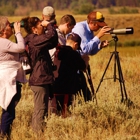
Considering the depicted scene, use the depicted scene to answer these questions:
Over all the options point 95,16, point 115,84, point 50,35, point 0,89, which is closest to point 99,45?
point 95,16

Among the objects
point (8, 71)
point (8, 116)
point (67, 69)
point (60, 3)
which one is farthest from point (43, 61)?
point (60, 3)

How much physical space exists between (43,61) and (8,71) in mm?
448

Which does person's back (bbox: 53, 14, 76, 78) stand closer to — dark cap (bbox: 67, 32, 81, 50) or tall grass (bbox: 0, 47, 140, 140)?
dark cap (bbox: 67, 32, 81, 50)

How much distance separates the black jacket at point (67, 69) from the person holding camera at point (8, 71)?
2.37 feet

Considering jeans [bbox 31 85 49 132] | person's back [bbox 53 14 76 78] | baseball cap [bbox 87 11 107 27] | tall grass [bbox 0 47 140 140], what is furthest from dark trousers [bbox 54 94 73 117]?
baseball cap [bbox 87 11 107 27]

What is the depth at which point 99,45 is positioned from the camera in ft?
27.5

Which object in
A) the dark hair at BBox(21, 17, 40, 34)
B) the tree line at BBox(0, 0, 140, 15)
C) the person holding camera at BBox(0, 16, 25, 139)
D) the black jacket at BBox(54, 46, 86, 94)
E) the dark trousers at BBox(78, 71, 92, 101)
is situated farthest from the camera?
the tree line at BBox(0, 0, 140, 15)

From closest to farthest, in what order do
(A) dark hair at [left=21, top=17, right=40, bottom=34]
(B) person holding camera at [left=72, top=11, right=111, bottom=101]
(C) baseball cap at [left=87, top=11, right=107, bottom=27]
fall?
(A) dark hair at [left=21, top=17, right=40, bottom=34], (B) person holding camera at [left=72, top=11, right=111, bottom=101], (C) baseball cap at [left=87, top=11, right=107, bottom=27]

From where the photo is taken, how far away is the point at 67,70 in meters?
8.20

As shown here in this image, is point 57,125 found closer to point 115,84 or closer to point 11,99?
point 11,99

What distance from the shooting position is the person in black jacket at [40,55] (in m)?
7.52

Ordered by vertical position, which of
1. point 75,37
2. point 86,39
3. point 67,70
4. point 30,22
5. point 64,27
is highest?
point 30,22

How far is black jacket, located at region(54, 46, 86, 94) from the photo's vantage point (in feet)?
26.3

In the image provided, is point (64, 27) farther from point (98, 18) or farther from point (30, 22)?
point (98, 18)
